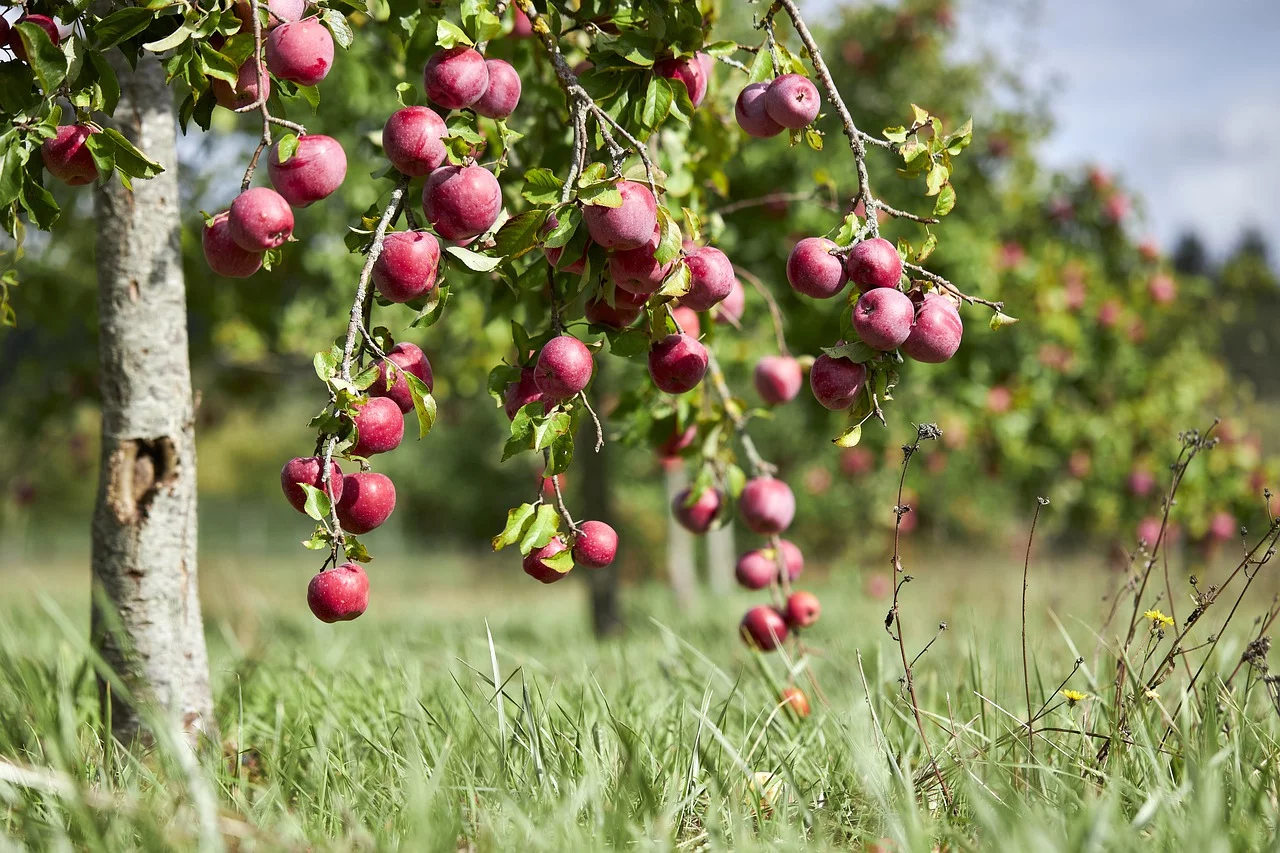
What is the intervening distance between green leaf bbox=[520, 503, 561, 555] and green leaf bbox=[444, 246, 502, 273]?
13.4 inches

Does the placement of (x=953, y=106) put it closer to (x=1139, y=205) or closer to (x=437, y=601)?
(x=1139, y=205)

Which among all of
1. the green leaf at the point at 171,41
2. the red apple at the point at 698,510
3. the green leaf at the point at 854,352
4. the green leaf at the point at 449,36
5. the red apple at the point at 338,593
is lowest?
the red apple at the point at 698,510

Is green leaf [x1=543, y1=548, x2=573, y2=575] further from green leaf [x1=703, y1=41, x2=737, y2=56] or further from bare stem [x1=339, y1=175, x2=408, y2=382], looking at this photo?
green leaf [x1=703, y1=41, x2=737, y2=56]

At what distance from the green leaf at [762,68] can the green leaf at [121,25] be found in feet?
2.80

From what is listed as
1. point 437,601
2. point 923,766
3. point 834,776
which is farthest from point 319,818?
point 437,601

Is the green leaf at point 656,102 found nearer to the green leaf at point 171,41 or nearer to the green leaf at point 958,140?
the green leaf at point 958,140

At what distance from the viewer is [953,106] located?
21.4ft

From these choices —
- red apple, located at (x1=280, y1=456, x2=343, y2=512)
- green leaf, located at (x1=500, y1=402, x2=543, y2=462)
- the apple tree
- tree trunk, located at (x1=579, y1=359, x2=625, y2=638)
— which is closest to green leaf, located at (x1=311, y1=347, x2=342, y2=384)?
the apple tree

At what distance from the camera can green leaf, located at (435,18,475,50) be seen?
4.43 feet

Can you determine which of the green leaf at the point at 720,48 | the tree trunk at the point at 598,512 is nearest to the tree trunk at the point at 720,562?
the tree trunk at the point at 598,512

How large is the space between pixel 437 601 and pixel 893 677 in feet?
32.9

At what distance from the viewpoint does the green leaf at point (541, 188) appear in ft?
4.25

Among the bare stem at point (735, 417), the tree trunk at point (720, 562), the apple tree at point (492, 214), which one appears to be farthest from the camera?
the tree trunk at point (720, 562)

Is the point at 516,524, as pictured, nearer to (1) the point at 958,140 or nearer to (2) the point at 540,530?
(2) the point at 540,530
